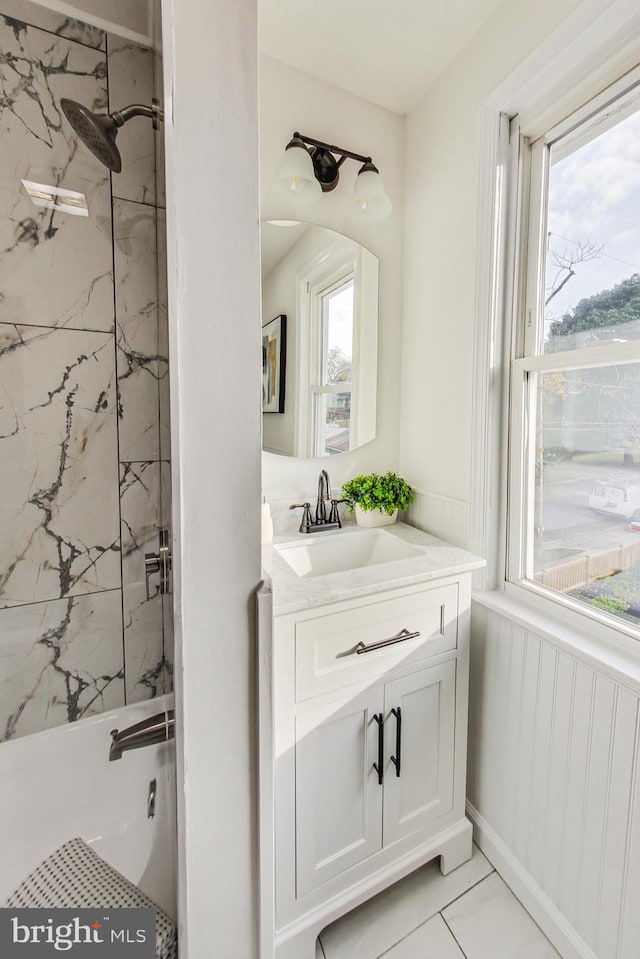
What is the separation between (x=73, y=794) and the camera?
3.38 feet

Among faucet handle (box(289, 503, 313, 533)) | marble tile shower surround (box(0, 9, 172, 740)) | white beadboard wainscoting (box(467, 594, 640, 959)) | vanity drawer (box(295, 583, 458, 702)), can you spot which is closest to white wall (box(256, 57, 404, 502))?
faucet handle (box(289, 503, 313, 533))

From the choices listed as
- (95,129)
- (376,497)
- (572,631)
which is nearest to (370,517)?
(376,497)

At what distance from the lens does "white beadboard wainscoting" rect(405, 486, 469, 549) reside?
1.38 m

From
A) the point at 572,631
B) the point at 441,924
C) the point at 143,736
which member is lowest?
the point at 441,924

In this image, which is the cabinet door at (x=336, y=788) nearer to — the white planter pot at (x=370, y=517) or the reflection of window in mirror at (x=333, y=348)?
the white planter pot at (x=370, y=517)

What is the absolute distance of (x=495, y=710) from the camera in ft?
4.17

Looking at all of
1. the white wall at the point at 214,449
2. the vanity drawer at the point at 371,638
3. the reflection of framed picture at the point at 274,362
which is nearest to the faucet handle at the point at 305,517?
the reflection of framed picture at the point at 274,362

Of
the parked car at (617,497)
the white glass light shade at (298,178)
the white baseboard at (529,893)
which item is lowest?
the white baseboard at (529,893)

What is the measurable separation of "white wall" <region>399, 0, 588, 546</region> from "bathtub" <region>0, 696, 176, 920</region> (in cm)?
109

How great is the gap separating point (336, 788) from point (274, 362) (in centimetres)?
124

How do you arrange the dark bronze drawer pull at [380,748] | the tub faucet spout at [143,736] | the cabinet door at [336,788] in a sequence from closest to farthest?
the tub faucet spout at [143,736] < the cabinet door at [336,788] < the dark bronze drawer pull at [380,748]

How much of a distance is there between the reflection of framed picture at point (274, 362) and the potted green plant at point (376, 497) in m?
0.39

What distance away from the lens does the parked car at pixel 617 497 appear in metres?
0.97

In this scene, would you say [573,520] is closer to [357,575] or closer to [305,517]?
[357,575]
